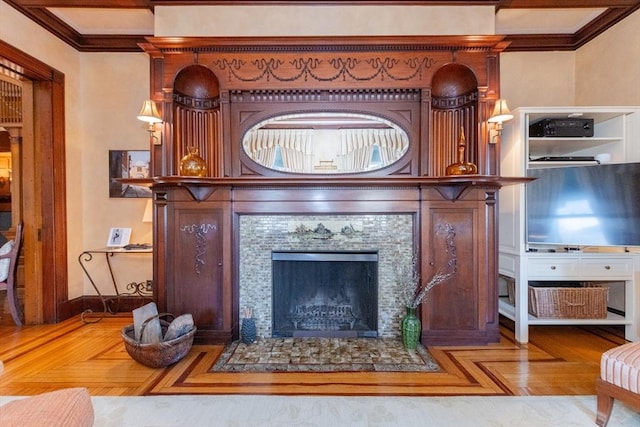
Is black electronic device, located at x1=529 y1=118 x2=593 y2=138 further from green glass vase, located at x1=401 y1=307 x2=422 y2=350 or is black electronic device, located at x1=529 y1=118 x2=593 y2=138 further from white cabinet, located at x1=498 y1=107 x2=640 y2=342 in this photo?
green glass vase, located at x1=401 y1=307 x2=422 y2=350

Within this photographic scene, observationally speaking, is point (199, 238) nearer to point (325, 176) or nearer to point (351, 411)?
point (325, 176)

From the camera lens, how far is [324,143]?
10.5 feet

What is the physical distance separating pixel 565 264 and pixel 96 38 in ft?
18.4

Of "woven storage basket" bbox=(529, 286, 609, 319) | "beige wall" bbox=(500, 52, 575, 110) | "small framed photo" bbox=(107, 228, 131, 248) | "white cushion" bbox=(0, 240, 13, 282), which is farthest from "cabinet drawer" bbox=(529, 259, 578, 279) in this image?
"white cushion" bbox=(0, 240, 13, 282)

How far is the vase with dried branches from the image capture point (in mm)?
2928

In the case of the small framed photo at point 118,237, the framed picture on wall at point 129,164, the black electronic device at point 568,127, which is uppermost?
the black electronic device at point 568,127

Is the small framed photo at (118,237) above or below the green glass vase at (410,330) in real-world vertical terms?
above

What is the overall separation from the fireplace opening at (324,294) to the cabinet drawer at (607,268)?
1948 mm

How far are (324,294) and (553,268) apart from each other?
7.14 feet

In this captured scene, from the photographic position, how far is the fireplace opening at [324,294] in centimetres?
319

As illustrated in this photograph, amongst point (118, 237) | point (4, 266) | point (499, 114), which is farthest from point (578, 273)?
point (4, 266)

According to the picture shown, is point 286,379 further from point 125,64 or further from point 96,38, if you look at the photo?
point 96,38

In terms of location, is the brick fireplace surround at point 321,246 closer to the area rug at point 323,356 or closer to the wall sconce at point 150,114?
the area rug at point 323,356

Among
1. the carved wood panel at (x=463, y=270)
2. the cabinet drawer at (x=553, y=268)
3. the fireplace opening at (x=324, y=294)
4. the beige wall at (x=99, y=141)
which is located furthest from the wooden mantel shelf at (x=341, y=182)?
the beige wall at (x=99, y=141)
